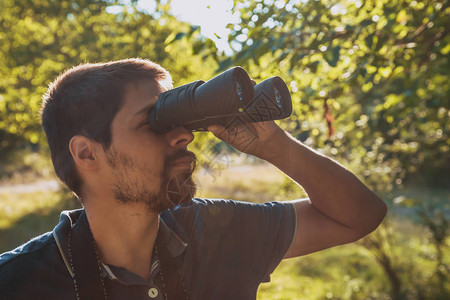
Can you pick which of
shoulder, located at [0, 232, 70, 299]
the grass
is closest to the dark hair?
shoulder, located at [0, 232, 70, 299]

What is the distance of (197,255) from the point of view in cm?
159

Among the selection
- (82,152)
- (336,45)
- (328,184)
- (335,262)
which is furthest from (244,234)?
(335,262)

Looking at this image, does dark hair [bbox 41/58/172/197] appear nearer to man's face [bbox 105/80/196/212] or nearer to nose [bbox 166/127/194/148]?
man's face [bbox 105/80/196/212]

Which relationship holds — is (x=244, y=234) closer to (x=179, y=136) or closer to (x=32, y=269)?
(x=179, y=136)

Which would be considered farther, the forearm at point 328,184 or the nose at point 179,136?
the forearm at point 328,184

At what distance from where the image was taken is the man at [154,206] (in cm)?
147

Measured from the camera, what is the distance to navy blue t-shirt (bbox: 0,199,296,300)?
1.32 m

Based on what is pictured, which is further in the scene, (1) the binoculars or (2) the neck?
(2) the neck

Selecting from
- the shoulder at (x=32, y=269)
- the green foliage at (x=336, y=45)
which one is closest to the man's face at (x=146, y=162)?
the shoulder at (x=32, y=269)

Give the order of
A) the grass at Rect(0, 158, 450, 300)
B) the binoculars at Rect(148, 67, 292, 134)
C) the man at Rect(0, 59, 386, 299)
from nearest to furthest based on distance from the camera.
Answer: the binoculars at Rect(148, 67, 292, 134) → the man at Rect(0, 59, 386, 299) → the grass at Rect(0, 158, 450, 300)

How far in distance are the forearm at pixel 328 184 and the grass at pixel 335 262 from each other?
0.29 m

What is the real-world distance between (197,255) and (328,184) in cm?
56

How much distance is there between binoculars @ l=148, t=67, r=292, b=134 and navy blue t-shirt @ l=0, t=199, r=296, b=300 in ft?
1.41

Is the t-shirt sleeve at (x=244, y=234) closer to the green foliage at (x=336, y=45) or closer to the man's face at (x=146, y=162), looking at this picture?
the man's face at (x=146, y=162)
